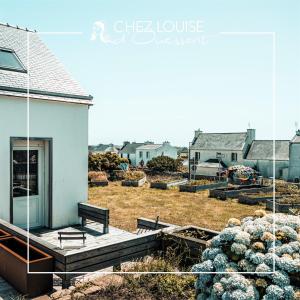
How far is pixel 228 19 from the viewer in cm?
656

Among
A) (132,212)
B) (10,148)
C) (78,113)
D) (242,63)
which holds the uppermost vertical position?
(242,63)

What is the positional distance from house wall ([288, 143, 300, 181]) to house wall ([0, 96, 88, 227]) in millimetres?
35497

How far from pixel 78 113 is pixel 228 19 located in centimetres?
654

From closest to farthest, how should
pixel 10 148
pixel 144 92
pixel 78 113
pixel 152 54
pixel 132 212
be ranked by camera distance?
pixel 152 54
pixel 144 92
pixel 10 148
pixel 78 113
pixel 132 212

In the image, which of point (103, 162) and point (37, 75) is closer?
point (37, 75)

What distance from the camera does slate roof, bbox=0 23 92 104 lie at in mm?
10059

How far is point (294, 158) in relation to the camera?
40781 mm

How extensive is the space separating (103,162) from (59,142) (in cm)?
2008

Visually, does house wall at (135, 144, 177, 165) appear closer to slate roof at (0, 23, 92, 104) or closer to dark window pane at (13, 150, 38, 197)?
slate roof at (0, 23, 92, 104)

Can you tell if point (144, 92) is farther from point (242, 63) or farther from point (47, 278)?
point (47, 278)

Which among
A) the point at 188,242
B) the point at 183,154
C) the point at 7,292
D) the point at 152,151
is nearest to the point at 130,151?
the point at 152,151

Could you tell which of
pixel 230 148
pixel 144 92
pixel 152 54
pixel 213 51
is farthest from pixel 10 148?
pixel 230 148

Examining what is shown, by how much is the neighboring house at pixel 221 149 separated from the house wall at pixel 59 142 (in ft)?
105

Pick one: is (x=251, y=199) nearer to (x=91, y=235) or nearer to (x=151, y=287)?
(x=91, y=235)
